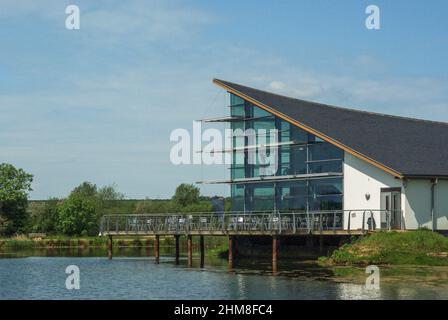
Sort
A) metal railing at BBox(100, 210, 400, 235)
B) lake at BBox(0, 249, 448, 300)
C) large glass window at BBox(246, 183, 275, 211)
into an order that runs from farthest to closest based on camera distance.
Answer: large glass window at BBox(246, 183, 275, 211), metal railing at BBox(100, 210, 400, 235), lake at BBox(0, 249, 448, 300)

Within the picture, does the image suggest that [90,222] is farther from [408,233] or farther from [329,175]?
[408,233]

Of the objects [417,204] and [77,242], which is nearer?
[417,204]

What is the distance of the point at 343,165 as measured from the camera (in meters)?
48.6

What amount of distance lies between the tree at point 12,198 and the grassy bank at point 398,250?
179 feet

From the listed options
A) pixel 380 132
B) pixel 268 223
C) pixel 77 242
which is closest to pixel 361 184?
pixel 268 223

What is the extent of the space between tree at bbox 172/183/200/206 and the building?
7138 centimetres

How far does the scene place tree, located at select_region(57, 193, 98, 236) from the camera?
Result: 289 ft

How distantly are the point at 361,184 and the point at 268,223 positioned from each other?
5.92m

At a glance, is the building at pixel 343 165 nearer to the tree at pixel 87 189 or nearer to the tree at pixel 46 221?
the tree at pixel 46 221

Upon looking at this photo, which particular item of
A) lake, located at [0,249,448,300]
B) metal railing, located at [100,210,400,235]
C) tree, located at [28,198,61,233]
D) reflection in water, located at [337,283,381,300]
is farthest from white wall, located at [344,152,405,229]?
tree, located at [28,198,61,233]

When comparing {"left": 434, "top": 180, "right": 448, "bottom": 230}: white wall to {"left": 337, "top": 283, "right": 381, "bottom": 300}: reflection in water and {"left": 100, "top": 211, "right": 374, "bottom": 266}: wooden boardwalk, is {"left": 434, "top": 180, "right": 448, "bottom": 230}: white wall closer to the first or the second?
{"left": 100, "top": 211, "right": 374, "bottom": 266}: wooden boardwalk

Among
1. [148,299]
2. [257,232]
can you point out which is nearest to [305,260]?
[257,232]

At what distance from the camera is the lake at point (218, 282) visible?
33.2 metres

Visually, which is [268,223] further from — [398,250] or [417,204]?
[398,250]
